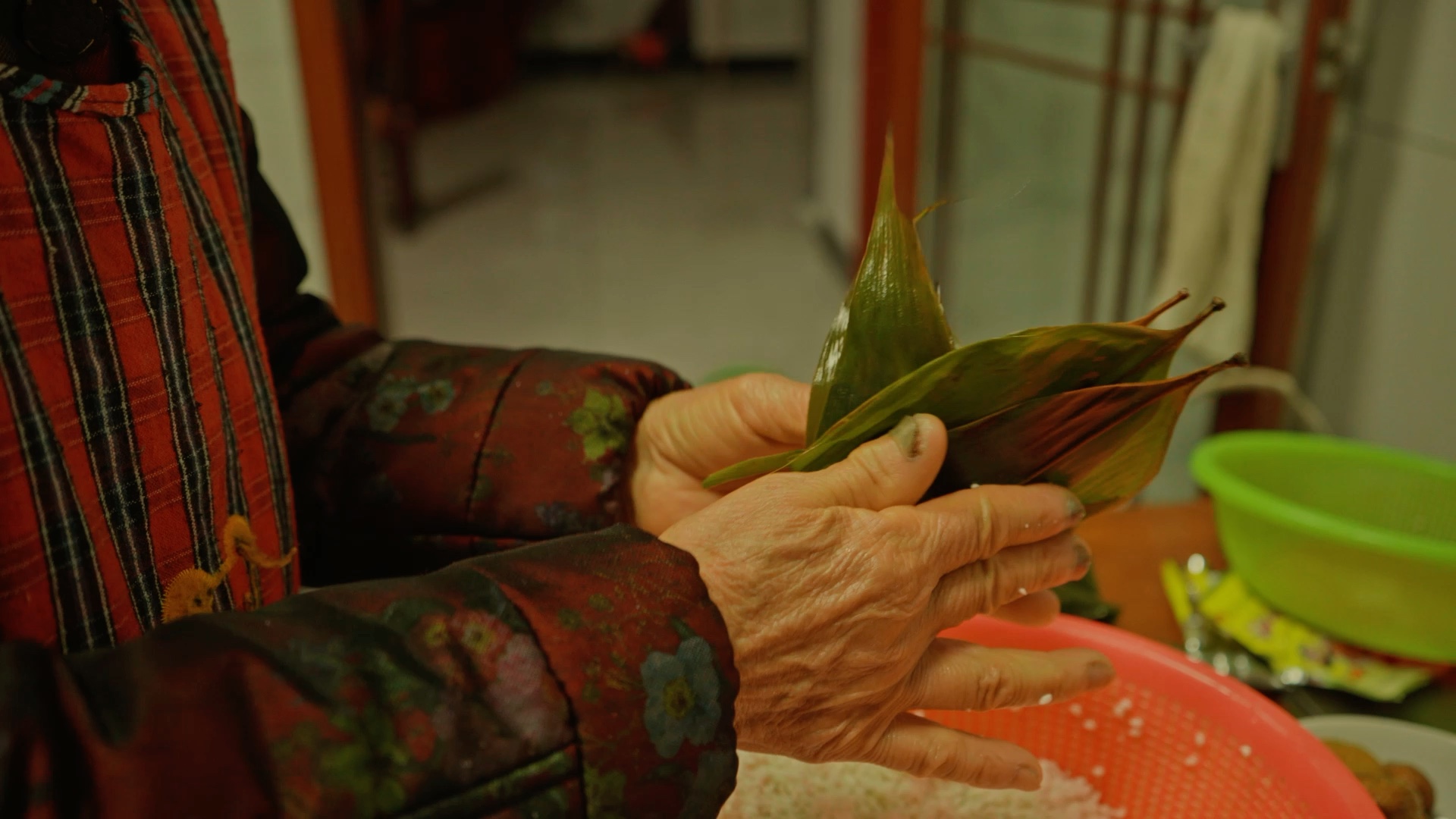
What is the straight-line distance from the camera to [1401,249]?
1.51 metres

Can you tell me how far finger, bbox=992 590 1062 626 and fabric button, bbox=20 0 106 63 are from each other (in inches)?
22.8

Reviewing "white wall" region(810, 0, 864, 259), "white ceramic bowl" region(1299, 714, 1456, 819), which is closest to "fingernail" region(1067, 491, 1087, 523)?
"white ceramic bowl" region(1299, 714, 1456, 819)

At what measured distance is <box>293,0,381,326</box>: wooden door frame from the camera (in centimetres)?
189

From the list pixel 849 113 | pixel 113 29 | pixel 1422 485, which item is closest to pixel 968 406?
pixel 113 29

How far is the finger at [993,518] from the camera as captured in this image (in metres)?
0.54

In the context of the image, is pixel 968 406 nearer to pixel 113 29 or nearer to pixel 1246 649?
pixel 113 29

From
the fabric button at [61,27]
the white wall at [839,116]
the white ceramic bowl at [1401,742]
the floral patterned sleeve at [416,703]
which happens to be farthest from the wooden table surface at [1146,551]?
the white wall at [839,116]

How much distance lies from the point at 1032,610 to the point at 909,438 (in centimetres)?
20

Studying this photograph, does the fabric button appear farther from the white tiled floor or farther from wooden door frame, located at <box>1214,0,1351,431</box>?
the white tiled floor

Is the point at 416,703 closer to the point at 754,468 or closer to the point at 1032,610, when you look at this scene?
the point at 754,468

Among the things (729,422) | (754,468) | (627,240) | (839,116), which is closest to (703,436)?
(729,422)

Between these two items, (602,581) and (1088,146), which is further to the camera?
(1088,146)

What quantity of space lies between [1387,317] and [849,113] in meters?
2.32

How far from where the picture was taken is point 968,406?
22.4 inches
